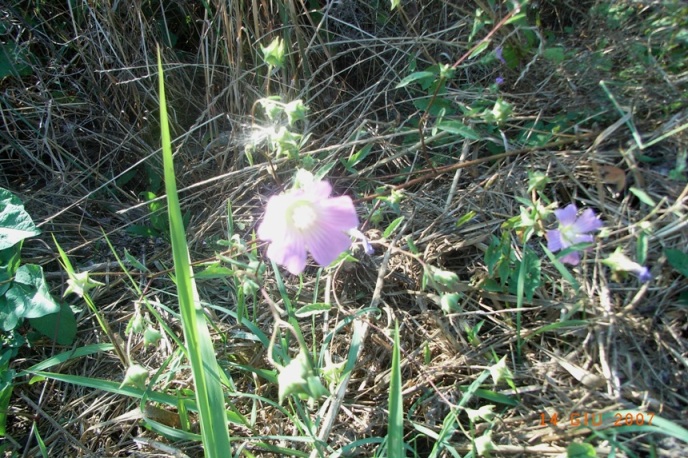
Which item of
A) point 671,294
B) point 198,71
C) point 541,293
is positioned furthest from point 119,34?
point 671,294

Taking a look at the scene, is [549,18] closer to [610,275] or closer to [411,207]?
[411,207]

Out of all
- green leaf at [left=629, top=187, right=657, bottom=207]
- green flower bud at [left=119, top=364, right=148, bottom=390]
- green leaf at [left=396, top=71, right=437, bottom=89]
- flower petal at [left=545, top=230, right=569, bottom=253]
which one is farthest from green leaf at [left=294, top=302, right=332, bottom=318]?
green leaf at [left=629, top=187, right=657, bottom=207]

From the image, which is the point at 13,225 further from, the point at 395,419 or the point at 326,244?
the point at 395,419

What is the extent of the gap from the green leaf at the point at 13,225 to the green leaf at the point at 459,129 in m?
1.38

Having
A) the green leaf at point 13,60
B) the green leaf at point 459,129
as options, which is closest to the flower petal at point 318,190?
the green leaf at point 459,129

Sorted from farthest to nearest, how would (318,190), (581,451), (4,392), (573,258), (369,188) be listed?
1. (369,188)
2. (4,392)
3. (573,258)
4. (318,190)
5. (581,451)

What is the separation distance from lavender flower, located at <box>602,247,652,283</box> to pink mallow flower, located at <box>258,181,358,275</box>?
0.67 meters

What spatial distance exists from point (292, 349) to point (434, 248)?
1.82ft

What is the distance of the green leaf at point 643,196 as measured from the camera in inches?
57.1

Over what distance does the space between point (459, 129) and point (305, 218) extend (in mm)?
612

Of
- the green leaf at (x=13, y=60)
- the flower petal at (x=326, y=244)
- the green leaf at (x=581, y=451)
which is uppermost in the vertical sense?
the green leaf at (x=13, y=60)

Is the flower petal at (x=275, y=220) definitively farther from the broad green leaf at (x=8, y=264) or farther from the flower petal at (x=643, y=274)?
the broad green leaf at (x=8, y=264)

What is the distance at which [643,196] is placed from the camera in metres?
1.48

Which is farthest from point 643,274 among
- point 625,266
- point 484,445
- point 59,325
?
point 59,325
